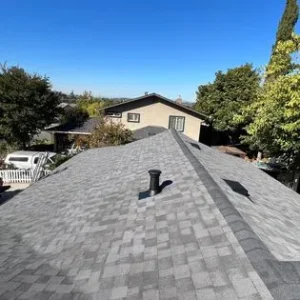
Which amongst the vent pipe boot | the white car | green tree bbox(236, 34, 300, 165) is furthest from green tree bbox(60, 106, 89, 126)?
the vent pipe boot

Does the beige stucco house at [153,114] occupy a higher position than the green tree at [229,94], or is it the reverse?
the green tree at [229,94]

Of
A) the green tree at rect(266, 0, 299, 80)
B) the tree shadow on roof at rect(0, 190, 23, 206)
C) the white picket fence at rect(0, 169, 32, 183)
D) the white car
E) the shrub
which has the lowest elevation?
the tree shadow on roof at rect(0, 190, 23, 206)

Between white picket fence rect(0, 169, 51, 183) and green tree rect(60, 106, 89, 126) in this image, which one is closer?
white picket fence rect(0, 169, 51, 183)

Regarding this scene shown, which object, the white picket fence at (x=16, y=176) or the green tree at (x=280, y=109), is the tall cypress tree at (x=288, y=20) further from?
the white picket fence at (x=16, y=176)

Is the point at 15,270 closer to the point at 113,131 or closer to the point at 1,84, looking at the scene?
the point at 113,131

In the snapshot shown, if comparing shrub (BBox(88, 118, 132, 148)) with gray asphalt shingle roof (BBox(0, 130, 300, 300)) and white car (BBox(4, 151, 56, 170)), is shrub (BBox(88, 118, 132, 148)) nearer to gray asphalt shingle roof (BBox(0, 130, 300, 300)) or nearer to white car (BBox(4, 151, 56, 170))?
white car (BBox(4, 151, 56, 170))

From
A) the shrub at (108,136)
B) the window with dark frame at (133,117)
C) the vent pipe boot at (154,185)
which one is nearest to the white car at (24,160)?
the shrub at (108,136)

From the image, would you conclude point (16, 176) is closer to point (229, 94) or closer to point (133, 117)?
point (133, 117)
